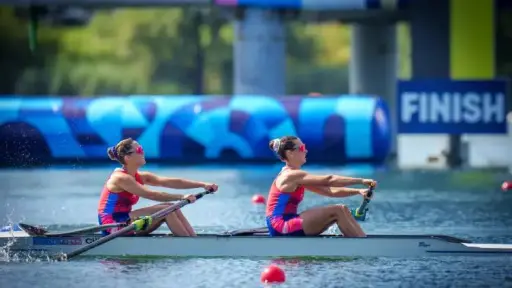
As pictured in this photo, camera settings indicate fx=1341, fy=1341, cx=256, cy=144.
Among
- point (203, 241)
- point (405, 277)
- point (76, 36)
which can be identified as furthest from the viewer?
point (76, 36)

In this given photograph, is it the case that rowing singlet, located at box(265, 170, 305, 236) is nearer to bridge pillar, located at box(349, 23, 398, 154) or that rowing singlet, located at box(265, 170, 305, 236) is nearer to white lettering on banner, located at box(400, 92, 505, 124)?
white lettering on banner, located at box(400, 92, 505, 124)

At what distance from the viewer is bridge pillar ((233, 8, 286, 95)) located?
33.1m

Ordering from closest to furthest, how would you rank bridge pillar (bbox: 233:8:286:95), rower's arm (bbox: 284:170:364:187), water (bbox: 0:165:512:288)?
water (bbox: 0:165:512:288) → rower's arm (bbox: 284:170:364:187) → bridge pillar (bbox: 233:8:286:95)

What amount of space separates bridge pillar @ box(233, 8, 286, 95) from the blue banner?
13.1 feet

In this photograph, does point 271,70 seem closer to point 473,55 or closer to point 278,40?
point 278,40

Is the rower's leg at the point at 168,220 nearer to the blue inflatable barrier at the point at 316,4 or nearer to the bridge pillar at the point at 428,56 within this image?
the bridge pillar at the point at 428,56

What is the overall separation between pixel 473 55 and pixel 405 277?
768 inches

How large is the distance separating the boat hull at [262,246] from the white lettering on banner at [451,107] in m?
15.8

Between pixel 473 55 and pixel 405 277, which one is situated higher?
pixel 473 55

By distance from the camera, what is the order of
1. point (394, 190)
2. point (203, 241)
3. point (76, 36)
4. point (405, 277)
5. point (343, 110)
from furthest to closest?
point (76, 36)
point (343, 110)
point (394, 190)
point (203, 241)
point (405, 277)

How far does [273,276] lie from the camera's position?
44.2 feet

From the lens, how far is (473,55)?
107ft

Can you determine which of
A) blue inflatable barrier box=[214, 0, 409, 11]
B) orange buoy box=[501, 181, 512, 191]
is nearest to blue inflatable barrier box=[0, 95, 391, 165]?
blue inflatable barrier box=[214, 0, 409, 11]

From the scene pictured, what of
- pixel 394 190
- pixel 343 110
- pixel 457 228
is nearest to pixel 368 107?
pixel 343 110
